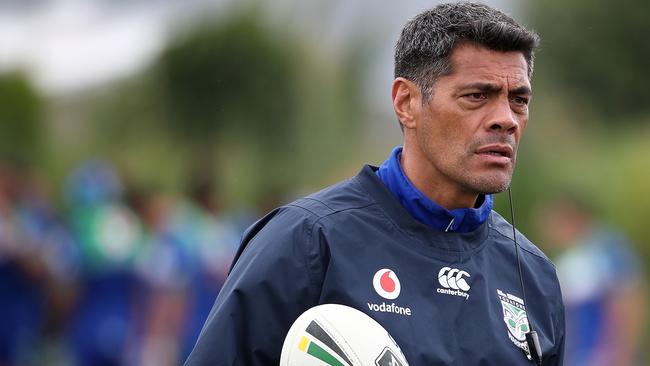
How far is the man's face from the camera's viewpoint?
4148 mm

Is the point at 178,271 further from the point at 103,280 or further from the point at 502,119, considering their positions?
the point at 502,119

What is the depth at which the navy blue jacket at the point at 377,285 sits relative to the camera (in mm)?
3865

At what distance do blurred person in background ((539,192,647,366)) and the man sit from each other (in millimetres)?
7066

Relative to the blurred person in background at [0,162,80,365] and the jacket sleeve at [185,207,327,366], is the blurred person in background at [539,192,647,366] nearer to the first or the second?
the blurred person in background at [0,162,80,365]

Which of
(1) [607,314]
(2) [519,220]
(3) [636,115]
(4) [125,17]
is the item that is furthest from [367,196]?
(4) [125,17]

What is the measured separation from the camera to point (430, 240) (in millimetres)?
4133

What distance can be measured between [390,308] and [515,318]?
18.8 inches

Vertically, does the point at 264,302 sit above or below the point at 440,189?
below

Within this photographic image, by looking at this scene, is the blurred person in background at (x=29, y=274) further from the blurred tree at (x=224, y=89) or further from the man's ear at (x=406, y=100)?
the blurred tree at (x=224, y=89)

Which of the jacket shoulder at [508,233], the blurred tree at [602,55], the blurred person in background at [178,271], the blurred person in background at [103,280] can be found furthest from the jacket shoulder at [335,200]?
the blurred tree at [602,55]

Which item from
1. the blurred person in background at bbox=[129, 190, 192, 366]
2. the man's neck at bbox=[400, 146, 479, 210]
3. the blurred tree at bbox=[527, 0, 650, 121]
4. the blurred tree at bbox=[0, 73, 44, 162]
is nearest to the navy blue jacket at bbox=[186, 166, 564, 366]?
the man's neck at bbox=[400, 146, 479, 210]

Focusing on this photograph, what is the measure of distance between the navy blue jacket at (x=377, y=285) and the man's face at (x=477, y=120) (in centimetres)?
21

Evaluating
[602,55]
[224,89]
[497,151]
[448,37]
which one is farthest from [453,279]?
[602,55]

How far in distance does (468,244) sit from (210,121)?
22325 mm
